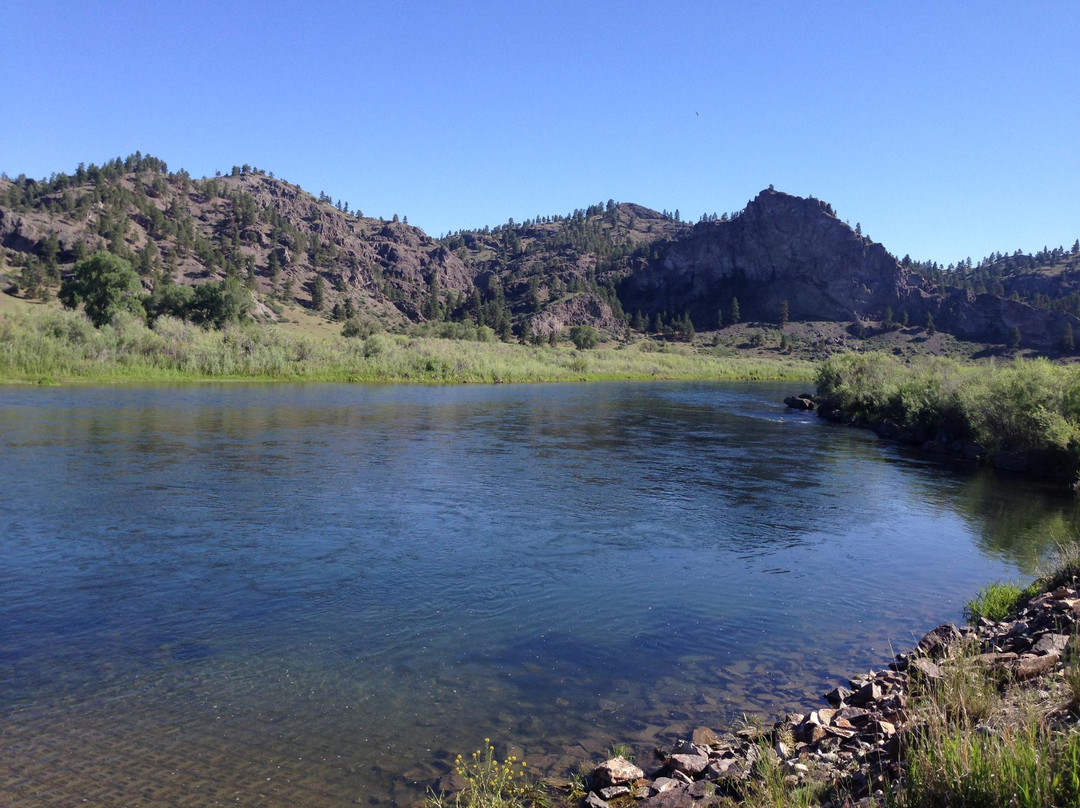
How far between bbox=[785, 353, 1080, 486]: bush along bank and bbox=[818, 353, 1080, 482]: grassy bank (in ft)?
0.10

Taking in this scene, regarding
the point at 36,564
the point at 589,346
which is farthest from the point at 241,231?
the point at 36,564

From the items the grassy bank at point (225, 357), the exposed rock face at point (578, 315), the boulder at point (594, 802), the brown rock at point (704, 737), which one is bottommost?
the brown rock at point (704, 737)

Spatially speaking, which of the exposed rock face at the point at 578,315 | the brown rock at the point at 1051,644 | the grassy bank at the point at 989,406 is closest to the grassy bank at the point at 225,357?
the grassy bank at the point at 989,406

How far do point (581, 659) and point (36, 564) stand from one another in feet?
31.0

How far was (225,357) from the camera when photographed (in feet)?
191

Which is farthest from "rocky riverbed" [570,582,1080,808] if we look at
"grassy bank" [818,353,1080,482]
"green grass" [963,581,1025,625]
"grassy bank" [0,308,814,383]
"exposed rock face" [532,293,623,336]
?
"exposed rock face" [532,293,623,336]

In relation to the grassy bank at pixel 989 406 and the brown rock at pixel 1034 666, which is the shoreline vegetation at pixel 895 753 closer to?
the brown rock at pixel 1034 666

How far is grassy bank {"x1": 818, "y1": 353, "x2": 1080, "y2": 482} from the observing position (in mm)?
23984

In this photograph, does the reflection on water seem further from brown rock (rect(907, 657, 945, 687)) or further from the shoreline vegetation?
brown rock (rect(907, 657, 945, 687))

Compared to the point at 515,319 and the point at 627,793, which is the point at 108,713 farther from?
the point at 515,319

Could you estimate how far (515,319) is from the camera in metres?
173

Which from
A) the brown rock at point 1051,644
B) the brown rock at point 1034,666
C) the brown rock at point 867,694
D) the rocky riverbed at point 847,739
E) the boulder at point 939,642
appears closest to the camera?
the rocky riverbed at point 847,739

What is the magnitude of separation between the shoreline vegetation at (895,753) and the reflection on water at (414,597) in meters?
0.62

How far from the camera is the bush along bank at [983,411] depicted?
2408 centimetres
